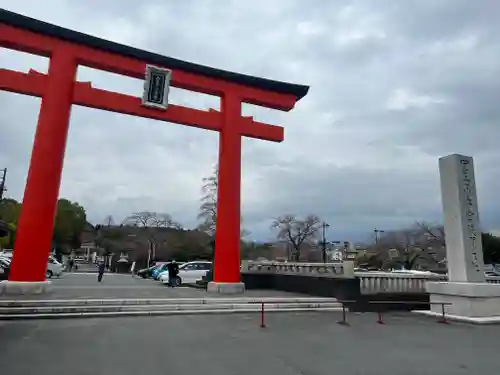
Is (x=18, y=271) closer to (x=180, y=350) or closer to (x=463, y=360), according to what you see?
(x=180, y=350)

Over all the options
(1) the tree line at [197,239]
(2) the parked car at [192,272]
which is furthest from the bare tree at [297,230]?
(2) the parked car at [192,272]

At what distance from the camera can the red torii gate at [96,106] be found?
1303cm

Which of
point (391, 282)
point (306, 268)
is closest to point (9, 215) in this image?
point (306, 268)

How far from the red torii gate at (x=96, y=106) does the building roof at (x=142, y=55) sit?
0.11 feet

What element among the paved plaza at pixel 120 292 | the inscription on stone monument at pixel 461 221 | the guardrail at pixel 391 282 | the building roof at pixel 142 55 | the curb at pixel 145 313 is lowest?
the curb at pixel 145 313

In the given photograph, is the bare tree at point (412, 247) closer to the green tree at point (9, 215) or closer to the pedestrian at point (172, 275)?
the pedestrian at point (172, 275)

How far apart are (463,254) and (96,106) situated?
1386 centimetres

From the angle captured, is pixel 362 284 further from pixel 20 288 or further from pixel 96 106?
pixel 96 106

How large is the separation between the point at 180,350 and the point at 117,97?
11072mm

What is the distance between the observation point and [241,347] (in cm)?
684

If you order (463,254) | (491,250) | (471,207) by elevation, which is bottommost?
(463,254)

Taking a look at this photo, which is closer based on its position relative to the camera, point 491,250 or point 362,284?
point 362,284

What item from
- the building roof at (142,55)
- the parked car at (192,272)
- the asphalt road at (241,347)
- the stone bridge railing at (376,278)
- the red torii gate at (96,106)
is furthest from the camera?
the parked car at (192,272)

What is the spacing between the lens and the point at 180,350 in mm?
6520
